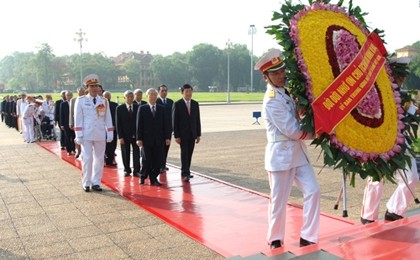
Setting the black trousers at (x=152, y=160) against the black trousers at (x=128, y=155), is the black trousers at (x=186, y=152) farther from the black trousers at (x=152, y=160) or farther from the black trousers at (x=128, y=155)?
the black trousers at (x=128, y=155)

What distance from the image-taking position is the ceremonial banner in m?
3.42

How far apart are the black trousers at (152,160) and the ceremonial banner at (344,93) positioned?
4.35 m

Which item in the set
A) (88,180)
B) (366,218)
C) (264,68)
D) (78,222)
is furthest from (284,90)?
(88,180)

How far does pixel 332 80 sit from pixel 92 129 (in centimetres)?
457

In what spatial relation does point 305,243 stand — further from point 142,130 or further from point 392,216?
point 142,130

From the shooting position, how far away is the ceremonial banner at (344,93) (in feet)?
11.2

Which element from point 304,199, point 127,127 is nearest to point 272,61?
point 304,199

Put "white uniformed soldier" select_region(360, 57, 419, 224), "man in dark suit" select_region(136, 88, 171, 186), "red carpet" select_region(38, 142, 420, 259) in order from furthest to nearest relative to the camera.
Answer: "man in dark suit" select_region(136, 88, 171, 186) → "white uniformed soldier" select_region(360, 57, 419, 224) → "red carpet" select_region(38, 142, 420, 259)

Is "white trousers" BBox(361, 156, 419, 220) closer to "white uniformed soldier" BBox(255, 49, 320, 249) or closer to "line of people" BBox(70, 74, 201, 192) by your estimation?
"white uniformed soldier" BBox(255, 49, 320, 249)

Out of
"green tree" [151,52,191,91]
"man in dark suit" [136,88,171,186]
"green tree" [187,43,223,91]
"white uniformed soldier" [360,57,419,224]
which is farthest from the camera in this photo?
"green tree" [187,43,223,91]

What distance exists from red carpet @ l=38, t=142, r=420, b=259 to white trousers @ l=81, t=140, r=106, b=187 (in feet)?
1.15

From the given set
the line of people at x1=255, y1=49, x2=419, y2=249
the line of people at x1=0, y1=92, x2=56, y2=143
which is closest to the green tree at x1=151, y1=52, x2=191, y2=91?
the line of people at x1=0, y1=92, x2=56, y2=143

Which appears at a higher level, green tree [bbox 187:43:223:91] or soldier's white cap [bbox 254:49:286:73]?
green tree [bbox 187:43:223:91]

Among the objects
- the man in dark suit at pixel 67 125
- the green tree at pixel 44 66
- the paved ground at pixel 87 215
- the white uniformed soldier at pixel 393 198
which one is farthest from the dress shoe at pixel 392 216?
the green tree at pixel 44 66
